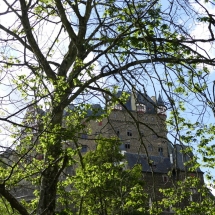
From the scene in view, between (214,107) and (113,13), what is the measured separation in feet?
12.8

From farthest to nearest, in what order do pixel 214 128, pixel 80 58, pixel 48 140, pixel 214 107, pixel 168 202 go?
1. pixel 168 202
2. pixel 214 128
3. pixel 80 58
4. pixel 48 140
5. pixel 214 107

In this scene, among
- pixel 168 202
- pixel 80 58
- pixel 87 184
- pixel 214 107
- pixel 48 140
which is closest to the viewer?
pixel 214 107

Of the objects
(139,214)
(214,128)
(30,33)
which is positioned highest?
(30,33)

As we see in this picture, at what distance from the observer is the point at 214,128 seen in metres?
9.62

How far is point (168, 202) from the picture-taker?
42.8 feet

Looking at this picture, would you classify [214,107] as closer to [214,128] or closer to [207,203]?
[214,128]

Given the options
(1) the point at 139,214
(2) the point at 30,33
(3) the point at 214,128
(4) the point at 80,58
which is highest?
(2) the point at 30,33

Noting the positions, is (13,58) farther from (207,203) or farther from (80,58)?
(207,203)

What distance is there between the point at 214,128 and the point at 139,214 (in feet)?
58.9

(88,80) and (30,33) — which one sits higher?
(30,33)

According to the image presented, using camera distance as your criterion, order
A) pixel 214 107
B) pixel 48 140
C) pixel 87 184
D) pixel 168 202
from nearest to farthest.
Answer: pixel 214 107
pixel 48 140
pixel 87 184
pixel 168 202

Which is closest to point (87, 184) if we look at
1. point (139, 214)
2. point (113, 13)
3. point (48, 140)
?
point (48, 140)

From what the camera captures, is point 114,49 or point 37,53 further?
point 37,53

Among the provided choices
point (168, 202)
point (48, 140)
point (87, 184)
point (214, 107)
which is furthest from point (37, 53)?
point (168, 202)
